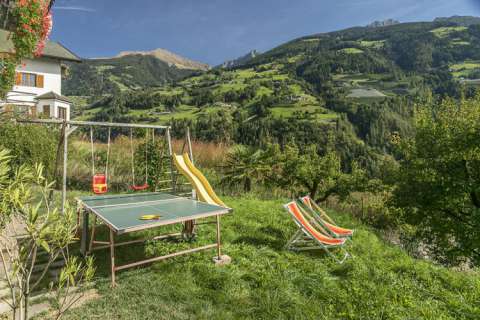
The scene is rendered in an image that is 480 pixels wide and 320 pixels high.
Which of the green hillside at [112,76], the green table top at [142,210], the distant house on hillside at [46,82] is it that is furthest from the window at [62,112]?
the green hillside at [112,76]

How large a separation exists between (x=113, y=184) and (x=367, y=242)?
26.2 ft

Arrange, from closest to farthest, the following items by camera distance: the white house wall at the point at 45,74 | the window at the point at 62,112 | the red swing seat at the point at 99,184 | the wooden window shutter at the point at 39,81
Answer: the red swing seat at the point at 99,184 → the white house wall at the point at 45,74 → the window at the point at 62,112 → the wooden window shutter at the point at 39,81

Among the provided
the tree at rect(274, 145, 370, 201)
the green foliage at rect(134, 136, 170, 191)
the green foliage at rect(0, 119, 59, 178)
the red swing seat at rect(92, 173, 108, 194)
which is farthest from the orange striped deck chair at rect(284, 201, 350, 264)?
the green foliage at rect(0, 119, 59, 178)

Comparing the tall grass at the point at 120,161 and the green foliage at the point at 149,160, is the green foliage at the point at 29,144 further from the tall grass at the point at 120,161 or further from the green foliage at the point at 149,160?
Answer: the green foliage at the point at 149,160

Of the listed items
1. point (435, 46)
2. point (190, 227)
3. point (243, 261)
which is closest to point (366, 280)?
point (243, 261)

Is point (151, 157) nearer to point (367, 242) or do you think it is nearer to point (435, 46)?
point (367, 242)

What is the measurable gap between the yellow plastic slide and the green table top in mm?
298

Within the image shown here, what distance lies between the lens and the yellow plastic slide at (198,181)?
491 cm

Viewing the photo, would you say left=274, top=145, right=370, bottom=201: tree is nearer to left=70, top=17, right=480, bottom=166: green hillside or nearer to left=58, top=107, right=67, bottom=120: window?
left=70, top=17, right=480, bottom=166: green hillside

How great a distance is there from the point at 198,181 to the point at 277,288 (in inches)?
101

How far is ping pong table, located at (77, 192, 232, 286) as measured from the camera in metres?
3.30

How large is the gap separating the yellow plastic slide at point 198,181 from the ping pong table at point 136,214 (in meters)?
0.30

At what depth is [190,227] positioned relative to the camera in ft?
16.1

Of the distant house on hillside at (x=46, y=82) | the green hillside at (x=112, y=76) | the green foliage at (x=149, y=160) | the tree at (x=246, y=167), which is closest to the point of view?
the green foliage at (x=149, y=160)
